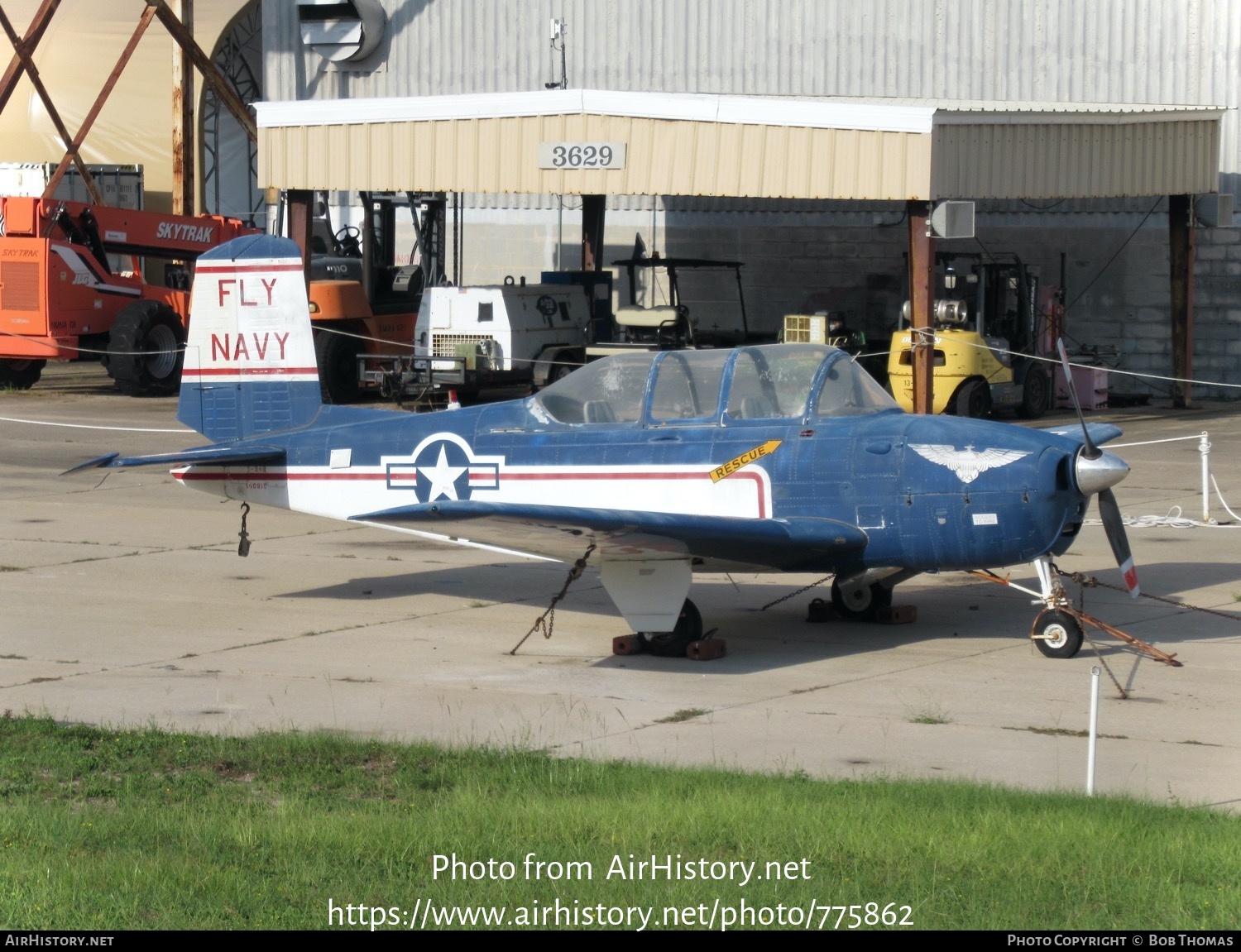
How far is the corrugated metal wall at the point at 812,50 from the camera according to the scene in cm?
2778

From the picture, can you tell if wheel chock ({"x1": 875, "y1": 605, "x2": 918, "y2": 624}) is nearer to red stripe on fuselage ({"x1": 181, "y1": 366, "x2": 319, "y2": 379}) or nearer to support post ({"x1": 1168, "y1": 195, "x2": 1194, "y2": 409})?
red stripe on fuselage ({"x1": 181, "y1": 366, "x2": 319, "y2": 379})

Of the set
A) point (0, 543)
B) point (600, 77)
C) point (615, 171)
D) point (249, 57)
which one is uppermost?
point (249, 57)

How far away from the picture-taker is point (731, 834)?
5.78 meters

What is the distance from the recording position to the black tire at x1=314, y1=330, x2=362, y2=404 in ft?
86.7

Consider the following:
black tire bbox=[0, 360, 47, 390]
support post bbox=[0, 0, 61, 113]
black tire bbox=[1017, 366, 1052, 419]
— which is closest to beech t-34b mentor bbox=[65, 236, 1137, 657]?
black tire bbox=[1017, 366, 1052, 419]

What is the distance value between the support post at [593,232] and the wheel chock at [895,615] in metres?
20.4

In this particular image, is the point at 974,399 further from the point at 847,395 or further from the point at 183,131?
the point at 183,131

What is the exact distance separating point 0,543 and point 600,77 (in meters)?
19.6

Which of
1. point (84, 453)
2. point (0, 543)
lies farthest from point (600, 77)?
point (0, 543)

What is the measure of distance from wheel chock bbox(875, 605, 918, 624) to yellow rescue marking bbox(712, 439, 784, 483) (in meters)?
1.54

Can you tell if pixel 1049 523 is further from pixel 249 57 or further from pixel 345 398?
pixel 249 57

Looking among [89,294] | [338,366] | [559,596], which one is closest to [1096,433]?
[559,596]

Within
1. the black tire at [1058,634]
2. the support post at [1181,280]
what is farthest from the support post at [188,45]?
the black tire at [1058,634]

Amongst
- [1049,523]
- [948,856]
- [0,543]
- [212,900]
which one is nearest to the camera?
[212,900]
